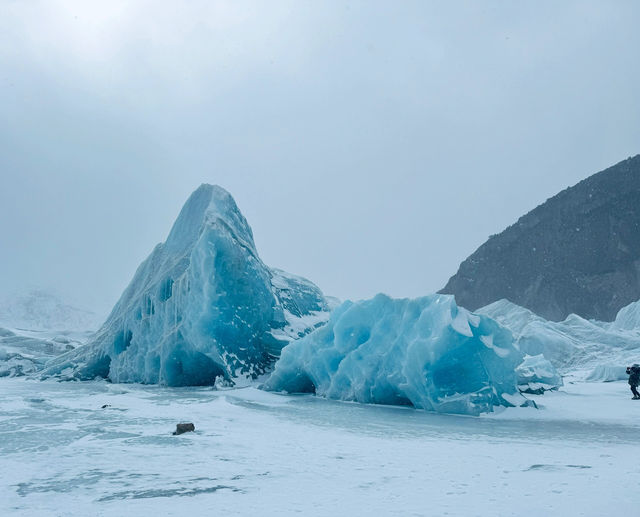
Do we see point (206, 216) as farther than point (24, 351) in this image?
No

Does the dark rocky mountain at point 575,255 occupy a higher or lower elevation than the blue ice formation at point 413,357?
higher

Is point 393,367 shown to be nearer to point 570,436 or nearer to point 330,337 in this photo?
point 330,337

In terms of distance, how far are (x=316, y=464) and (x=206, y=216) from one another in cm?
1581

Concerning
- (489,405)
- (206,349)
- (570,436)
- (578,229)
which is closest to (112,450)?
(570,436)

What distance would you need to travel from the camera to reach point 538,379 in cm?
1689

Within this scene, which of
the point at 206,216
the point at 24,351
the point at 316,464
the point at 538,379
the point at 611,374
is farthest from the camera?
the point at 24,351

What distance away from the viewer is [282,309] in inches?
828

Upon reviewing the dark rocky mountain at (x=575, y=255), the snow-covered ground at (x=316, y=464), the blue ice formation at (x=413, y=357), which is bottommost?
the snow-covered ground at (x=316, y=464)

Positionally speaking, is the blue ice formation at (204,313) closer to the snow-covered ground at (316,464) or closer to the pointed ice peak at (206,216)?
the pointed ice peak at (206,216)

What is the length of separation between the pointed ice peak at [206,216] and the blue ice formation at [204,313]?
49 mm

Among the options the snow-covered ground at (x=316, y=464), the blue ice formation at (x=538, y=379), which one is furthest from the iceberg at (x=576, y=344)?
the snow-covered ground at (x=316, y=464)

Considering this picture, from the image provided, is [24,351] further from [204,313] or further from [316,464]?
[316,464]

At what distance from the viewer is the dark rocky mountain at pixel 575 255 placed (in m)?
58.0

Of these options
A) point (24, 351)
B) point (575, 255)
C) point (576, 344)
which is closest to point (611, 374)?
point (576, 344)
